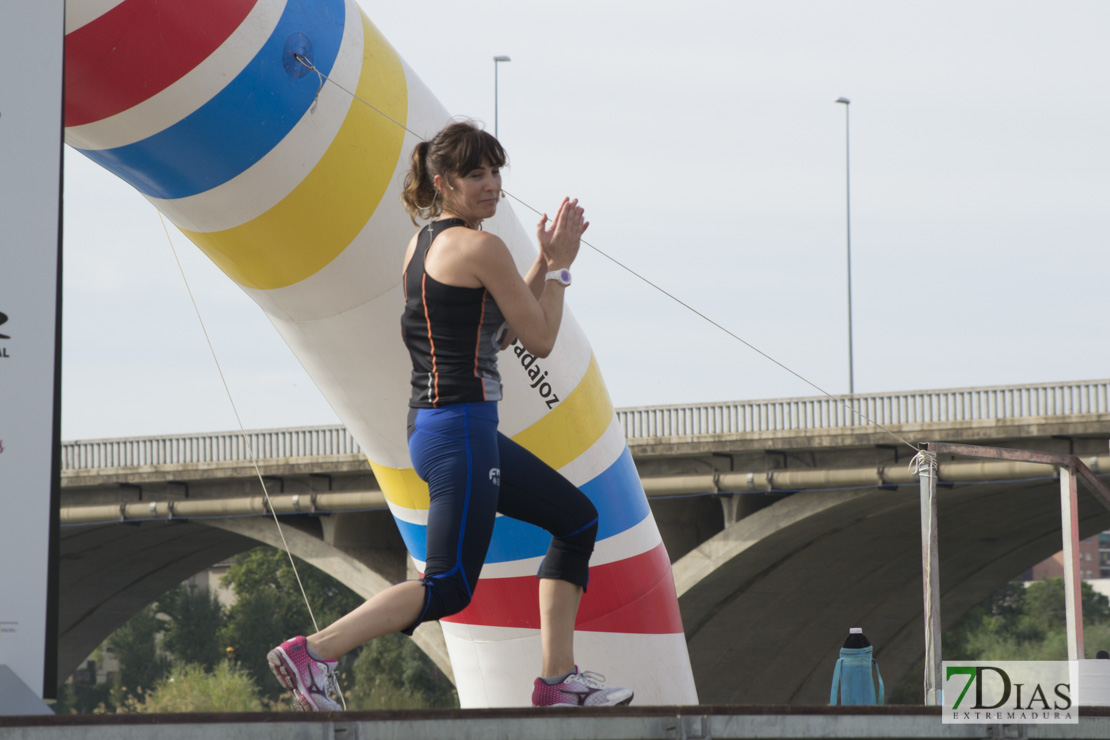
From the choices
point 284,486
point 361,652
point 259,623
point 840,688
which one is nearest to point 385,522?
point 284,486

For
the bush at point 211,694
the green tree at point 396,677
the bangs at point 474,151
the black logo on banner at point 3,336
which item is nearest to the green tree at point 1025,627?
the green tree at point 396,677

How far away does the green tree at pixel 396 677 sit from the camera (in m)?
67.9

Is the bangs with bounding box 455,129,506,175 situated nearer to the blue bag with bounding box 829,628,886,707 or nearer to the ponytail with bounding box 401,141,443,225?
the ponytail with bounding box 401,141,443,225

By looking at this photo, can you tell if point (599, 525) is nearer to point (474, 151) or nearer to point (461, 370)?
point (461, 370)

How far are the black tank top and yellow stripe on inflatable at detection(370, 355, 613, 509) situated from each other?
8.54ft

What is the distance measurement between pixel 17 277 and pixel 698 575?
991 inches

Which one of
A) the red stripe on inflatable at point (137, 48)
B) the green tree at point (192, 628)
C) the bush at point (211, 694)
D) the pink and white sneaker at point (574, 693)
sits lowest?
the bush at point (211, 694)

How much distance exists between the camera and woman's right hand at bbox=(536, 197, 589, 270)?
5012 mm

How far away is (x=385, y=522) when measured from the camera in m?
32.6

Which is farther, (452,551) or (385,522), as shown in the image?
(385,522)

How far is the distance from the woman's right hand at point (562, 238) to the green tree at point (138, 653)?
278ft

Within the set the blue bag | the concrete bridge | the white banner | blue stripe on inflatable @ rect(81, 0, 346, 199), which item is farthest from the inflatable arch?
the concrete bridge

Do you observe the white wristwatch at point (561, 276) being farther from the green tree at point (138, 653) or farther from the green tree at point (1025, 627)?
the green tree at point (138, 653)

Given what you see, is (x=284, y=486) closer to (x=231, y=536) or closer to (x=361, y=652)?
(x=231, y=536)
